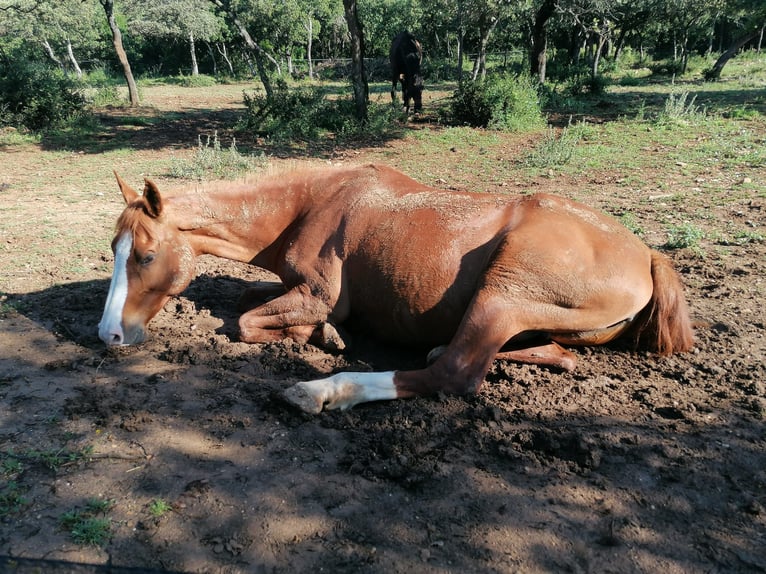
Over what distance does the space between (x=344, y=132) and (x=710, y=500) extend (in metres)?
13.1

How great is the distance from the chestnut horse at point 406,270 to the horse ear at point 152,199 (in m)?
0.01

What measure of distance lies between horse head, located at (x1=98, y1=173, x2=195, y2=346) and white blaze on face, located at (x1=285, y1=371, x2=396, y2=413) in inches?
57.4

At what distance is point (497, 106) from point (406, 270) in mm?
11917

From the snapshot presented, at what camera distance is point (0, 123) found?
14.8 meters

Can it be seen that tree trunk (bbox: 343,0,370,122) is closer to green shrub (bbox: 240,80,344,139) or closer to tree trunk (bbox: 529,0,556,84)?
green shrub (bbox: 240,80,344,139)

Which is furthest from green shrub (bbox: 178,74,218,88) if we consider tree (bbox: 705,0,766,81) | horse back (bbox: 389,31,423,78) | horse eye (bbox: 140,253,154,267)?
horse eye (bbox: 140,253,154,267)

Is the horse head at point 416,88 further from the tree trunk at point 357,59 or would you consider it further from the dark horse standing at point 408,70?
the tree trunk at point 357,59

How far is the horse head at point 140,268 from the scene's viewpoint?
12.4ft

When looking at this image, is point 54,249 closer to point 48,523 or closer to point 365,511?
point 48,523

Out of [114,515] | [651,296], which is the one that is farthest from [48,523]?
[651,296]

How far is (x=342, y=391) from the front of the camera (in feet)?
10.7

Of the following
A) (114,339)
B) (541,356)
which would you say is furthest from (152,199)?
(541,356)

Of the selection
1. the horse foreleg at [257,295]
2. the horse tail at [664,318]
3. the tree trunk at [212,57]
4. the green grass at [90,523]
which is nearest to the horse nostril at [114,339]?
the horse foreleg at [257,295]

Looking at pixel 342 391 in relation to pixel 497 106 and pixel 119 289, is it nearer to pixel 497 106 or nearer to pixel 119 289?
pixel 119 289
